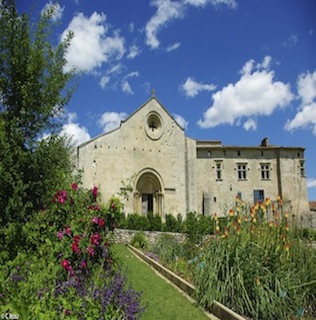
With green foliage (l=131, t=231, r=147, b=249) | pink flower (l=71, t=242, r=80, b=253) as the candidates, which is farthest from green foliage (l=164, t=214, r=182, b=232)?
pink flower (l=71, t=242, r=80, b=253)

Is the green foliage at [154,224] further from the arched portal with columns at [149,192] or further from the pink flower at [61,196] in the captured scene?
the pink flower at [61,196]

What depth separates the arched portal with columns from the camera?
27.0m

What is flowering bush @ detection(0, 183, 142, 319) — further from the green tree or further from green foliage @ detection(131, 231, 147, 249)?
green foliage @ detection(131, 231, 147, 249)

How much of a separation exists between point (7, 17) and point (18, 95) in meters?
1.58

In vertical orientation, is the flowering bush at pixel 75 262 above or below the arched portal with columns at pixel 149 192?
below

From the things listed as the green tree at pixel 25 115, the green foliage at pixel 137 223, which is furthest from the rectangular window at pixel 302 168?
the green tree at pixel 25 115

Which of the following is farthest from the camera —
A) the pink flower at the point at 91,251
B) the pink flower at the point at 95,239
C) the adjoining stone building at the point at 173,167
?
the adjoining stone building at the point at 173,167

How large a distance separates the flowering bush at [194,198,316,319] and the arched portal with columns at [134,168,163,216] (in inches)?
791

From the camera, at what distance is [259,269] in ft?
19.3

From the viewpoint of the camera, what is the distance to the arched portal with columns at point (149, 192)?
27.0 metres

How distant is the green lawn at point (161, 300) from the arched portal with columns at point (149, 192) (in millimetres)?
18098

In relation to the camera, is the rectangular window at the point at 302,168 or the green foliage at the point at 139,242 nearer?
the green foliage at the point at 139,242

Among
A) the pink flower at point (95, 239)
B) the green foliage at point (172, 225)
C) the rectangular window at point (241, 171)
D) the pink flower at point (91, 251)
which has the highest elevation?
the rectangular window at point (241, 171)

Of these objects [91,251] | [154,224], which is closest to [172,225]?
[154,224]
